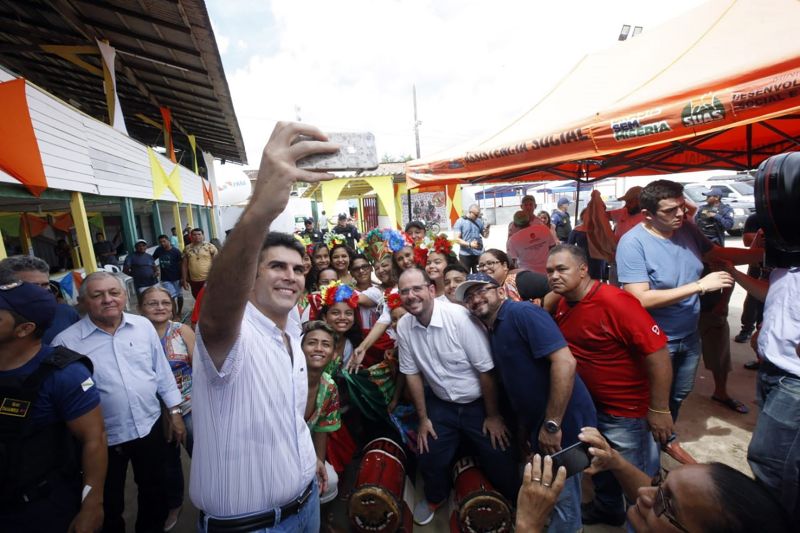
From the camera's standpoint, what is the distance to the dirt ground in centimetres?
293

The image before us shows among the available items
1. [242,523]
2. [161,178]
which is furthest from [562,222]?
[161,178]

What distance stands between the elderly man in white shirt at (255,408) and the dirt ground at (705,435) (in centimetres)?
166

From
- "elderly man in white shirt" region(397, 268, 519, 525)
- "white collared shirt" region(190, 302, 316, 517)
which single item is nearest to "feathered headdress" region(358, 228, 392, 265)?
"elderly man in white shirt" region(397, 268, 519, 525)

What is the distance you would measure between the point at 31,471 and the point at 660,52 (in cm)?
537

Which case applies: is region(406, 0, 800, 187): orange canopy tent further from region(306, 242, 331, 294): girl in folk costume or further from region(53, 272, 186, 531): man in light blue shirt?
region(53, 272, 186, 531): man in light blue shirt

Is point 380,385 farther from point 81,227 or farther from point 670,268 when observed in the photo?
point 81,227

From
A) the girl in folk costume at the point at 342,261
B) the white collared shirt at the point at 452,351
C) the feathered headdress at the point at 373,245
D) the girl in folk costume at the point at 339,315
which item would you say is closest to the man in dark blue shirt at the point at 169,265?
the feathered headdress at the point at 373,245

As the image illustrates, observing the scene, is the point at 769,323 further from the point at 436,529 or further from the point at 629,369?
the point at 436,529

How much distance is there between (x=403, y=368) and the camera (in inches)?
114

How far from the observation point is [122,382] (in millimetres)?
2336

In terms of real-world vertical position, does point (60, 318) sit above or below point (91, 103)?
below

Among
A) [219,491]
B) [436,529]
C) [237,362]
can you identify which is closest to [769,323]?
[436,529]

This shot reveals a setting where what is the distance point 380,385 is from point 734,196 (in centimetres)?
1813

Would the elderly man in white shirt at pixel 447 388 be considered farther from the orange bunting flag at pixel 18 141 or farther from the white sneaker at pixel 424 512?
the orange bunting flag at pixel 18 141
